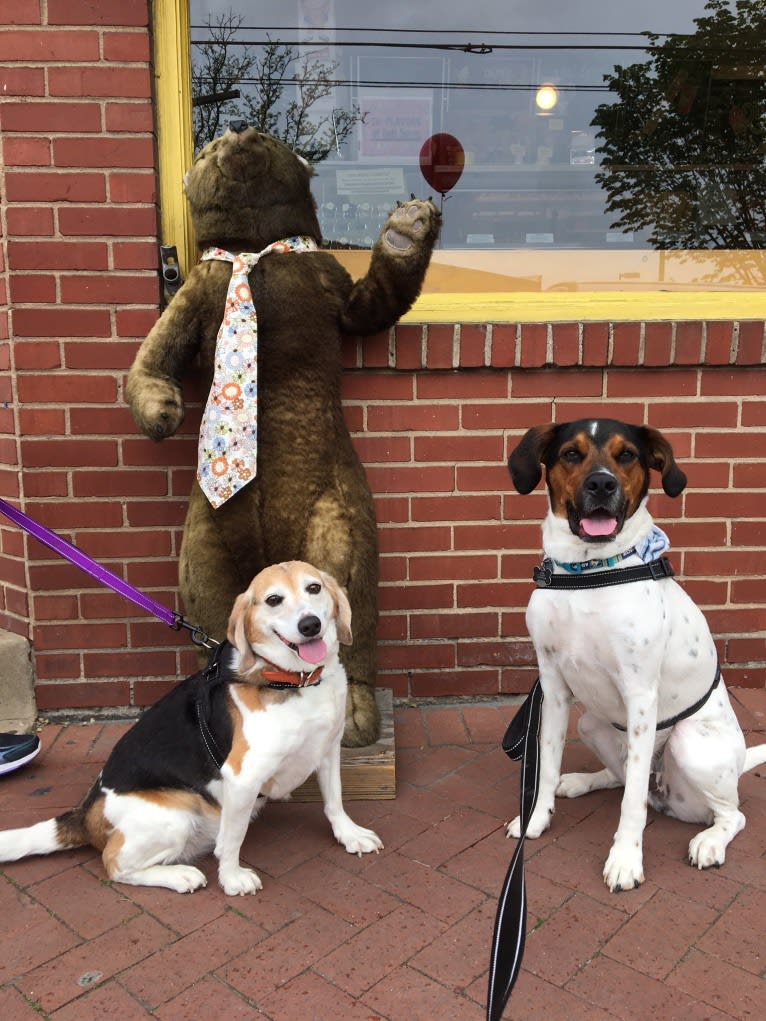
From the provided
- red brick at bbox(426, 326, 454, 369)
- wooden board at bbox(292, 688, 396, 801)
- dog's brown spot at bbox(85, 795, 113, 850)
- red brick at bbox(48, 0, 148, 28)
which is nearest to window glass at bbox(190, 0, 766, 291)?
red brick at bbox(426, 326, 454, 369)

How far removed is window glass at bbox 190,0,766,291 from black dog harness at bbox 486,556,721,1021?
181 centimetres

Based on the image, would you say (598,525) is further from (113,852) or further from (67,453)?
(67,453)

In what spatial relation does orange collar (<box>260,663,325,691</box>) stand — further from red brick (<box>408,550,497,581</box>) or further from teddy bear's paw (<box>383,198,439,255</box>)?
teddy bear's paw (<box>383,198,439,255</box>)

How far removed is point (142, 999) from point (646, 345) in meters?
3.03

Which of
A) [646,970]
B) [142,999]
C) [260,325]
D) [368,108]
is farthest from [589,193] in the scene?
[142,999]

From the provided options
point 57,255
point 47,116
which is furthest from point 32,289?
point 47,116

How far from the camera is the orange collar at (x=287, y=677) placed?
2.60 metres

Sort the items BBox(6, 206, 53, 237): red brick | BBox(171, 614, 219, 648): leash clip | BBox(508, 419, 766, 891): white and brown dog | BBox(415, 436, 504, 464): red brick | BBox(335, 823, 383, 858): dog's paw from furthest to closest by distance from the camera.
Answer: BBox(415, 436, 504, 464): red brick
BBox(6, 206, 53, 237): red brick
BBox(171, 614, 219, 648): leash clip
BBox(335, 823, 383, 858): dog's paw
BBox(508, 419, 766, 891): white and brown dog

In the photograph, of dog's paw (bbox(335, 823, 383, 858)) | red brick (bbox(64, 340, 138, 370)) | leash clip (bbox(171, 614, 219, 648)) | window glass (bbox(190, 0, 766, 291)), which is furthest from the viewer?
window glass (bbox(190, 0, 766, 291))

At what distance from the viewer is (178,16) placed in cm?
353

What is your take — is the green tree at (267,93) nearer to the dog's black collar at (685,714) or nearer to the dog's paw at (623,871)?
the dog's black collar at (685,714)

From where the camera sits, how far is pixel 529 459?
8.77 feet

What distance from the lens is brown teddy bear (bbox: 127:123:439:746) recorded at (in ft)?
10.5

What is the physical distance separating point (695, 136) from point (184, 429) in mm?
2862
